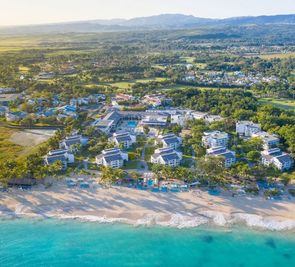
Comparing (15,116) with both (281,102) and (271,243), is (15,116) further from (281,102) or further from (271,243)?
(281,102)

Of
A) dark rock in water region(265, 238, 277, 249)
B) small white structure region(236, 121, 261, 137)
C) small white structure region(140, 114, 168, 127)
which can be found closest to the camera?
dark rock in water region(265, 238, 277, 249)

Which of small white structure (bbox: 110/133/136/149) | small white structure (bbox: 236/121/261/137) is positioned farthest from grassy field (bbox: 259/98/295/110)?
small white structure (bbox: 110/133/136/149)

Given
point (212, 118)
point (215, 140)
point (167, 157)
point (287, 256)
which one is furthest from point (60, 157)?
point (212, 118)

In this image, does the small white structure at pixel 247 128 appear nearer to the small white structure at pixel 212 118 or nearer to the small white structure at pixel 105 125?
the small white structure at pixel 212 118

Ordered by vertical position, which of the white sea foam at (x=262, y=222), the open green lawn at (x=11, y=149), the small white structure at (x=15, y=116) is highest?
the small white structure at (x=15, y=116)

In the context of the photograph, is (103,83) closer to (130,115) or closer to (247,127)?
(130,115)

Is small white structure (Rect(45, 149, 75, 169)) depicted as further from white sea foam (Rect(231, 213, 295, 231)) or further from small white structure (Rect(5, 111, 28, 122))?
white sea foam (Rect(231, 213, 295, 231))

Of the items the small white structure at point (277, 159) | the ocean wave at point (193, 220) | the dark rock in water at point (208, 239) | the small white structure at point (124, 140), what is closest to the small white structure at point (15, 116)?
the small white structure at point (124, 140)

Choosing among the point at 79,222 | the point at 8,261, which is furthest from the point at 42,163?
the point at 8,261
